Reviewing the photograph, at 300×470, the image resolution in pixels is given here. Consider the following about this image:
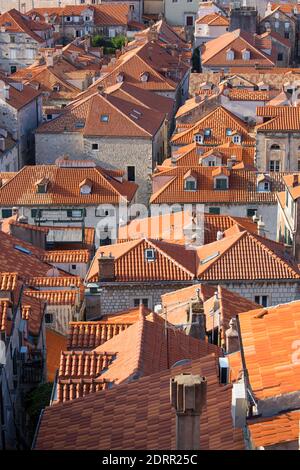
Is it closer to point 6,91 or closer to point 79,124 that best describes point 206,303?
point 79,124

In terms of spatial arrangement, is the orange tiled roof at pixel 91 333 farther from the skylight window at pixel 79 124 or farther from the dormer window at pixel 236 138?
the skylight window at pixel 79 124

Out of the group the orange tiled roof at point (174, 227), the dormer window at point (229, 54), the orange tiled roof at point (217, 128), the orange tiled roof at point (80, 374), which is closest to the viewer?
the orange tiled roof at point (80, 374)

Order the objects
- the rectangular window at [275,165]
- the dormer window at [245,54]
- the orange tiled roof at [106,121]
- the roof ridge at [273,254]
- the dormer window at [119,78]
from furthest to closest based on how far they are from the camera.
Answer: the dormer window at [245,54], the dormer window at [119,78], the orange tiled roof at [106,121], the rectangular window at [275,165], the roof ridge at [273,254]

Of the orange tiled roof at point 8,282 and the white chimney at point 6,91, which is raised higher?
the orange tiled roof at point 8,282

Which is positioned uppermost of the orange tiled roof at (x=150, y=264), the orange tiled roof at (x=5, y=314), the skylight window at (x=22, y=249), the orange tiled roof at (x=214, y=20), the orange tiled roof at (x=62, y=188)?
the orange tiled roof at (x=214, y=20)

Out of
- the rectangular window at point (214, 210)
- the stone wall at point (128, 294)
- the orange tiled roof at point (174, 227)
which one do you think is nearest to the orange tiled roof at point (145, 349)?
the stone wall at point (128, 294)

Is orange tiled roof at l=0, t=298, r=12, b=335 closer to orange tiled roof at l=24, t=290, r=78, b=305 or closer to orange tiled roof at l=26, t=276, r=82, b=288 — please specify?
orange tiled roof at l=24, t=290, r=78, b=305

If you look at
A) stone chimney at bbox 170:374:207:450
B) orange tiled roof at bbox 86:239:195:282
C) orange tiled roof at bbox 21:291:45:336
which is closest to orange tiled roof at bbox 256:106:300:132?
orange tiled roof at bbox 86:239:195:282
